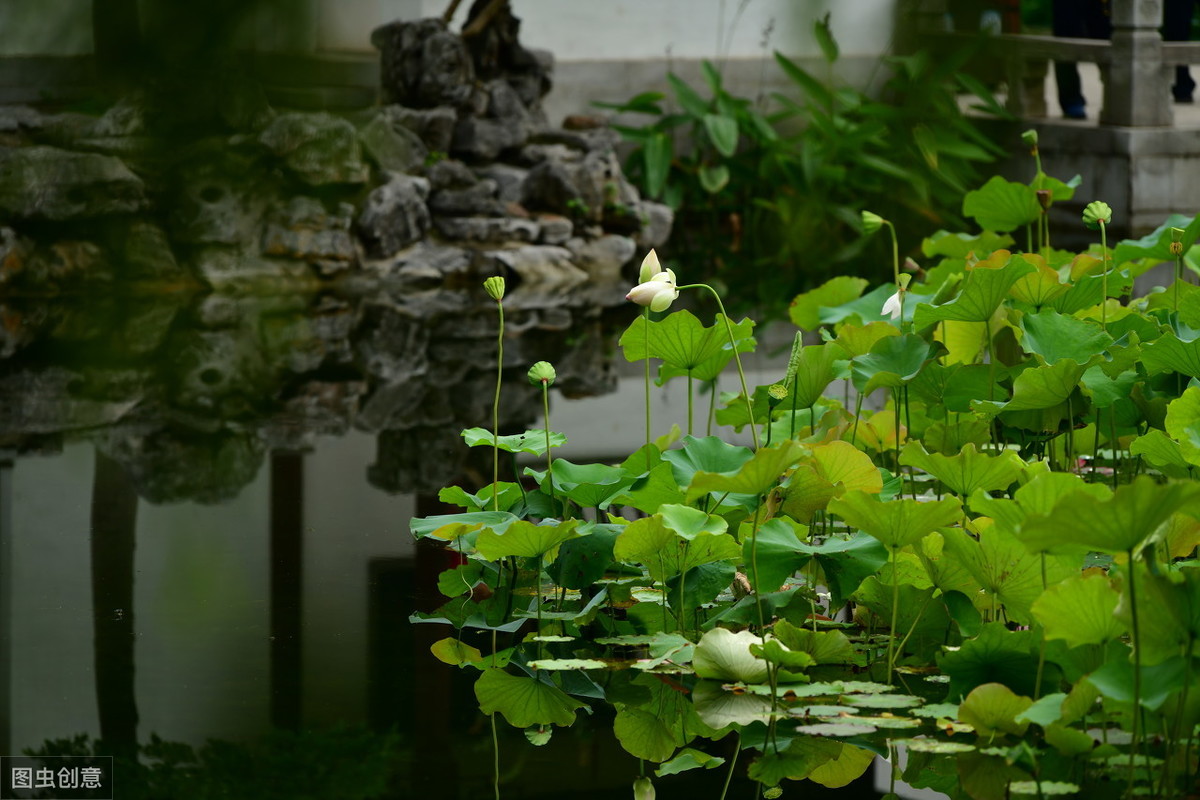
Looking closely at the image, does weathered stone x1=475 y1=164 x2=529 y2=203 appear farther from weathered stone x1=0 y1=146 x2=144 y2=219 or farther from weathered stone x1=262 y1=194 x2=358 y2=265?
weathered stone x1=0 y1=146 x2=144 y2=219

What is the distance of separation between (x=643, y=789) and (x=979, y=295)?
0.81 meters

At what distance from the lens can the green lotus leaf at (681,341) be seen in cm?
186

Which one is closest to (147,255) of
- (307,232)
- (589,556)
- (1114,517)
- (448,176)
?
(307,232)

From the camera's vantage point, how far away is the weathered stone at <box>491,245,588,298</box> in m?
5.52

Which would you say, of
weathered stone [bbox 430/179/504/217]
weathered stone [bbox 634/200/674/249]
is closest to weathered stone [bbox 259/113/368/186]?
weathered stone [bbox 430/179/504/217]

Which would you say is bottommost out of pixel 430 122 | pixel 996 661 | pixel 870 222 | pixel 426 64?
pixel 996 661

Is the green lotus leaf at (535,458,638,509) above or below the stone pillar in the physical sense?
below

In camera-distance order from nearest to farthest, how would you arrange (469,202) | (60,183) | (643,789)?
(643,789)
(60,183)
(469,202)

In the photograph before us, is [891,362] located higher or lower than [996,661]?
higher

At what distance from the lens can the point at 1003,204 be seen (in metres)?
2.39

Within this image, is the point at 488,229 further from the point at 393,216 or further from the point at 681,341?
the point at 681,341

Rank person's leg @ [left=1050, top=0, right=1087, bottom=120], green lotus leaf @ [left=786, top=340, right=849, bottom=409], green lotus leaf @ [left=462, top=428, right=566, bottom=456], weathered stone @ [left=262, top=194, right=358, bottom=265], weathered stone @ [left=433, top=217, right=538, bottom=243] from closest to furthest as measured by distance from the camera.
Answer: green lotus leaf @ [left=462, top=428, right=566, bottom=456] → green lotus leaf @ [left=786, top=340, right=849, bottom=409] → weathered stone @ [left=262, top=194, right=358, bottom=265] → weathered stone @ [left=433, top=217, right=538, bottom=243] → person's leg @ [left=1050, top=0, right=1087, bottom=120]

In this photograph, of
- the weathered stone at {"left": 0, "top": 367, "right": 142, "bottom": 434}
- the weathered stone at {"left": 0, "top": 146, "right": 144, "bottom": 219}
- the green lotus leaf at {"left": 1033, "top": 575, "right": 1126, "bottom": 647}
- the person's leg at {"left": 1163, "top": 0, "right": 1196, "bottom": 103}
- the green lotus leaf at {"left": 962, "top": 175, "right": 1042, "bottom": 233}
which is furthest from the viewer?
the person's leg at {"left": 1163, "top": 0, "right": 1196, "bottom": 103}

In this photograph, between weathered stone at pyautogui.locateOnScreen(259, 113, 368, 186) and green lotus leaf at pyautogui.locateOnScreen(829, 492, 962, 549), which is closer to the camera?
green lotus leaf at pyautogui.locateOnScreen(829, 492, 962, 549)
